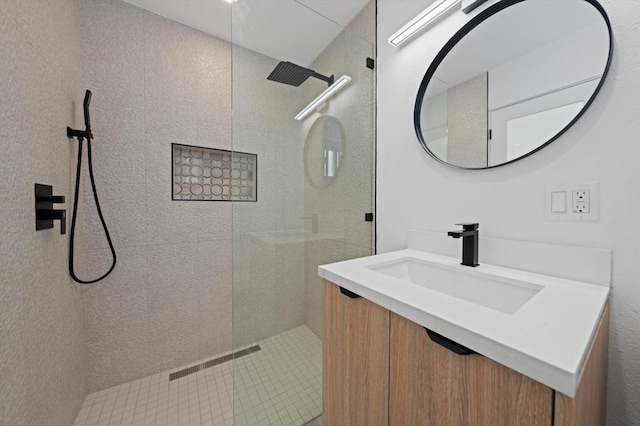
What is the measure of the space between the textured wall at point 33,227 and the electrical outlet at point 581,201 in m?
1.86

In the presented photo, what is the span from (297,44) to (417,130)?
88 centimetres

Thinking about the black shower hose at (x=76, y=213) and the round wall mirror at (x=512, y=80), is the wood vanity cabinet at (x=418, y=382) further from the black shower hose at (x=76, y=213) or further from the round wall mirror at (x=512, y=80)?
the black shower hose at (x=76, y=213)

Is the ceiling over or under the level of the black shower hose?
over

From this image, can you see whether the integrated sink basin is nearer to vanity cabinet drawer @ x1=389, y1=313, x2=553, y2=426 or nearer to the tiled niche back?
vanity cabinet drawer @ x1=389, y1=313, x2=553, y2=426

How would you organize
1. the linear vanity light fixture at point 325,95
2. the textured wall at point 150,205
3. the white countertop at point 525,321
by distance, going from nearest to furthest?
the white countertop at point 525,321, the linear vanity light fixture at point 325,95, the textured wall at point 150,205

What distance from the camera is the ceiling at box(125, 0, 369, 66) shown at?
1.27m

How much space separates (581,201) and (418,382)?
776 millimetres

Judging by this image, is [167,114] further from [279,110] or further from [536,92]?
[536,92]

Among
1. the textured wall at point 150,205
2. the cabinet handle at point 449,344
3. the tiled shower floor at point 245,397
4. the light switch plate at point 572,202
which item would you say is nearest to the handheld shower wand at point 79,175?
the textured wall at point 150,205

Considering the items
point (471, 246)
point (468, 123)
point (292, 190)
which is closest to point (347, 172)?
point (292, 190)

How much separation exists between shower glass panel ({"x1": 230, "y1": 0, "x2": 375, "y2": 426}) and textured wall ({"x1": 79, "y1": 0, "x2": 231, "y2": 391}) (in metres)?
0.66

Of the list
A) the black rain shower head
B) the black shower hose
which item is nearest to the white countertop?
the black rain shower head

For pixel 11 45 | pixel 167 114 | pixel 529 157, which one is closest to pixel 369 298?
pixel 529 157

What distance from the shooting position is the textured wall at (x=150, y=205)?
150 centimetres
